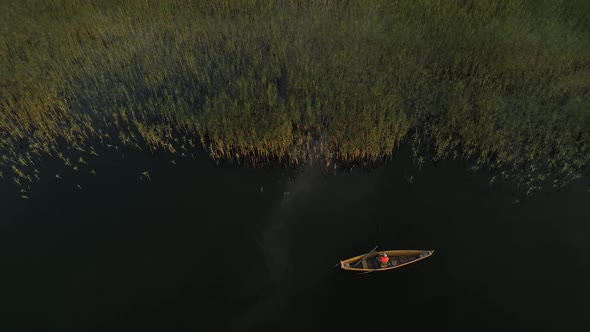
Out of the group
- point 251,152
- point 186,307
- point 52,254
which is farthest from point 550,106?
point 52,254

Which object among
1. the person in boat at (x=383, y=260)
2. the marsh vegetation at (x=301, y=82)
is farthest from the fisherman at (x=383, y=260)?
the marsh vegetation at (x=301, y=82)

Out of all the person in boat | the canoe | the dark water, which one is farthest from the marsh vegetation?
the person in boat

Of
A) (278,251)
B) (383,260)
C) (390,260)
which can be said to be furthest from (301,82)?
(383,260)

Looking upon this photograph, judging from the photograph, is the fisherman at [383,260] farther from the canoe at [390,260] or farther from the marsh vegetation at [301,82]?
the marsh vegetation at [301,82]

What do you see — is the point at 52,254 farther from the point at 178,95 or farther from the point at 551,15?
the point at 551,15

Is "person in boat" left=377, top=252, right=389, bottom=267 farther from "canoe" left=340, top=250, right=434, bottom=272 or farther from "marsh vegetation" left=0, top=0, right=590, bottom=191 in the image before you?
"marsh vegetation" left=0, top=0, right=590, bottom=191

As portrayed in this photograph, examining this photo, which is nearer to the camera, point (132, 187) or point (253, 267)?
point (253, 267)

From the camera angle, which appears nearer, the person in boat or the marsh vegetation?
the person in boat
